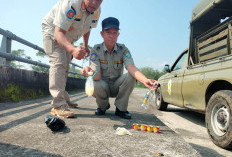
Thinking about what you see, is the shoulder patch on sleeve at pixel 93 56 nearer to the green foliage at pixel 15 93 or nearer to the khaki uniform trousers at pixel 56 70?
the khaki uniform trousers at pixel 56 70

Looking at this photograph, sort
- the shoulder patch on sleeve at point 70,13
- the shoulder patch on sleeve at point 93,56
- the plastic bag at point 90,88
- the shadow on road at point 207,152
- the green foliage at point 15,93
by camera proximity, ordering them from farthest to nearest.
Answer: the green foliage at point 15,93
the shoulder patch on sleeve at point 93,56
the shoulder patch on sleeve at point 70,13
the plastic bag at point 90,88
the shadow on road at point 207,152

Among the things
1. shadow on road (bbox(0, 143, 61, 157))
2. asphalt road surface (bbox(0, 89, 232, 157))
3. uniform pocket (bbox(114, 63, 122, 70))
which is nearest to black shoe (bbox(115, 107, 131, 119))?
asphalt road surface (bbox(0, 89, 232, 157))

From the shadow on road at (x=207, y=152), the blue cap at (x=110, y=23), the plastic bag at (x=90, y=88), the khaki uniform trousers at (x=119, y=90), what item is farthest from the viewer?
the khaki uniform trousers at (x=119, y=90)

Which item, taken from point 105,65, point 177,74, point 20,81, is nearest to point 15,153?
point 105,65

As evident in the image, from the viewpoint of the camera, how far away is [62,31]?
7.44 ft

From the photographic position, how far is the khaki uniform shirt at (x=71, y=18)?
7.34 feet

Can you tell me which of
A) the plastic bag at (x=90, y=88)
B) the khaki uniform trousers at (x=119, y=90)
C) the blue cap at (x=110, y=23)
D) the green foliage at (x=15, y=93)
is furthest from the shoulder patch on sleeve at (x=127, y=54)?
the green foliage at (x=15, y=93)

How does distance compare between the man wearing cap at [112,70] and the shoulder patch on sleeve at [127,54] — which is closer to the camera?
the man wearing cap at [112,70]

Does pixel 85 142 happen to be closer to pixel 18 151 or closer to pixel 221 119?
pixel 18 151

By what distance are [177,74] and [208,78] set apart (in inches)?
52.0

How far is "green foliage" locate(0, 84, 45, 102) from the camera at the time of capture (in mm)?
3326

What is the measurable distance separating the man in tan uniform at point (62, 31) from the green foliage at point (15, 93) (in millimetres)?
1426

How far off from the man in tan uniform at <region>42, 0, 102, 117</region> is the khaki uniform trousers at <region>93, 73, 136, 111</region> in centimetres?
49

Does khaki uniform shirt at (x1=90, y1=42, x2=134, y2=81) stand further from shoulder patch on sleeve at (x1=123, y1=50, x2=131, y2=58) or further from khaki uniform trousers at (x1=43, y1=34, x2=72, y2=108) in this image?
khaki uniform trousers at (x1=43, y1=34, x2=72, y2=108)
